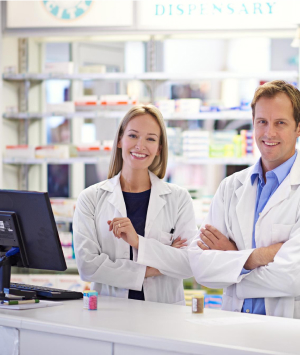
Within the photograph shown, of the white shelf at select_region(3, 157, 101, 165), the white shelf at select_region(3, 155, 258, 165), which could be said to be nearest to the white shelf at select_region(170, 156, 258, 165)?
the white shelf at select_region(3, 155, 258, 165)

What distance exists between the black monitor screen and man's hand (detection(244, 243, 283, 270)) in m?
0.76

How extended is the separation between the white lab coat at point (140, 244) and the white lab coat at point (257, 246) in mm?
172

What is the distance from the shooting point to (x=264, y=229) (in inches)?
88.4

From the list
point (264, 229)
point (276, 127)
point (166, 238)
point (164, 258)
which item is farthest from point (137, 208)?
point (276, 127)

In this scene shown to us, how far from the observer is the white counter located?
1.54 m

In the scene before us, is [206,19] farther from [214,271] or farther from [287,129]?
[214,271]

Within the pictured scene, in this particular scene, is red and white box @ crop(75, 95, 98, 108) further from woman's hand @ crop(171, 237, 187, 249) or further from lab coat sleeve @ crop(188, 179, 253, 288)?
lab coat sleeve @ crop(188, 179, 253, 288)

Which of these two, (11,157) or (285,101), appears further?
(11,157)

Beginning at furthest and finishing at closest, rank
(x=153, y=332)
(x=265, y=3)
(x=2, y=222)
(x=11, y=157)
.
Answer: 1. (x=11, y=157)
2. (x=265, y=3)
3. (x=2, y=222)
4. (x=153, y=332)

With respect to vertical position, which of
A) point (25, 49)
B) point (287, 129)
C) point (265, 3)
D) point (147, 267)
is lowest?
point (147, 267)

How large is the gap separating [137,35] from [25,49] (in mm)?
1096

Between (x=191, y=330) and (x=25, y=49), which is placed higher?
(x=25, y=49)

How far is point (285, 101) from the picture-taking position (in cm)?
227

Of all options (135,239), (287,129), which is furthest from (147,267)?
(287,129)
